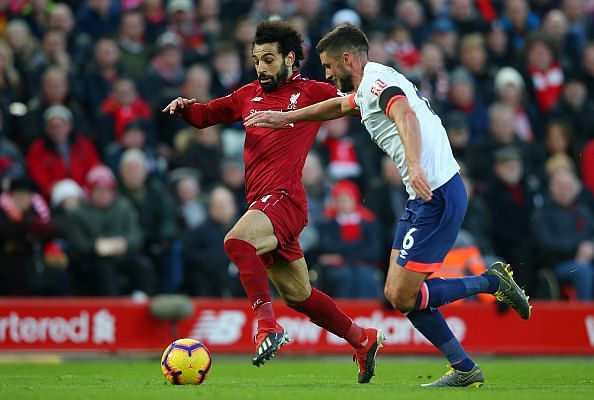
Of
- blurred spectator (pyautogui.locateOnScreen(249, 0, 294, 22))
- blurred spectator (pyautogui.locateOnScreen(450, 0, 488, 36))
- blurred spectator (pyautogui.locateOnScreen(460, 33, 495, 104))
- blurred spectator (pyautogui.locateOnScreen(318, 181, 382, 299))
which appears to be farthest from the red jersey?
blurred spectator (pyautogui.locateOnScreen(450, 0, 488, 36))

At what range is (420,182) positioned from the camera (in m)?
8.15

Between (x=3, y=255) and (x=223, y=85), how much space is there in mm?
4437

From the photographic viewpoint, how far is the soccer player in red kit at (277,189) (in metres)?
9.20

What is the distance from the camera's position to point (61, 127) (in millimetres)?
14828

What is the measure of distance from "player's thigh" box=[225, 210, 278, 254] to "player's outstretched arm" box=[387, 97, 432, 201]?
1431mm

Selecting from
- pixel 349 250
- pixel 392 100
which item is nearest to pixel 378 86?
pixel 392 100

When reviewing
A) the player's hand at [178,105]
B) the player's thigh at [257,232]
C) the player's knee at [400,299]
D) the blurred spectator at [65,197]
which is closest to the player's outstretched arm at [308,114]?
the player's thigh at [257,232]

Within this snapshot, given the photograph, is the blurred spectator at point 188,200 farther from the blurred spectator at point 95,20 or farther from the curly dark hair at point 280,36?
the curly dark hair at point 280,36

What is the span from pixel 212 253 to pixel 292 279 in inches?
201

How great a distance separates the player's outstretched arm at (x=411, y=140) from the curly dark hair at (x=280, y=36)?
163cm

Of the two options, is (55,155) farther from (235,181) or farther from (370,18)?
(370,18)

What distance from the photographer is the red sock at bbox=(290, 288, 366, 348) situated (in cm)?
954

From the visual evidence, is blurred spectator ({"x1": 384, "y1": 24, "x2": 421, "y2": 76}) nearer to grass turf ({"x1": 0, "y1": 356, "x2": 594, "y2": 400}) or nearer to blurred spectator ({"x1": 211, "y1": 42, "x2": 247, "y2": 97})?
blurred spectator ({"x1": 211, "y1": 42, "x2": 247, "y2": 97})

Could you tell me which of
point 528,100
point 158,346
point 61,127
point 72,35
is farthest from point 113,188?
point 528,100
